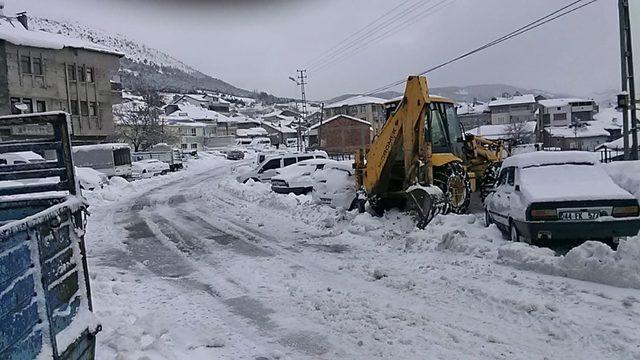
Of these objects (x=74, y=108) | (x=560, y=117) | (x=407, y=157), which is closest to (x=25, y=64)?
(x=74, y=108)

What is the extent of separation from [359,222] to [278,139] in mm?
114276

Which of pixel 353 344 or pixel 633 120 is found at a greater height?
pixel 633 120

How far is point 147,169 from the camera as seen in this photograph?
3975 centimetres

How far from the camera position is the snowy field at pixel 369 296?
4.89 metres

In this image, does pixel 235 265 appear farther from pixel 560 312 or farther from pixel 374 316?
pixel 560 312

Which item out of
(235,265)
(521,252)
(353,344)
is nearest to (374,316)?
(353,344)

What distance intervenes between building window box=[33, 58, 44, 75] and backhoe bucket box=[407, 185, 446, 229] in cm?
4244

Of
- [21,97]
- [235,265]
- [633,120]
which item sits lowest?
[235,265]

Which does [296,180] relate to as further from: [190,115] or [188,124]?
[190,115]

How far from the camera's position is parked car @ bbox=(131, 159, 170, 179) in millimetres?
38625

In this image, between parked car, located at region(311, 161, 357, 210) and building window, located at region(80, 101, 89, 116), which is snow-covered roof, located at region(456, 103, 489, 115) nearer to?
building window, located at region(80, 101, 89, 116)

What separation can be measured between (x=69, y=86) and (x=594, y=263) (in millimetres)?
48606

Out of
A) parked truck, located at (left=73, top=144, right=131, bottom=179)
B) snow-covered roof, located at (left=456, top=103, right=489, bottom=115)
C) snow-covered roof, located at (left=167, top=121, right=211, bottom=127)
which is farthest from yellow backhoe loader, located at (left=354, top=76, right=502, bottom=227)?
snow-covered roof, located at (left=456, top=103, right=489, bottom=115)

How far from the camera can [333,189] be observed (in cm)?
1476
